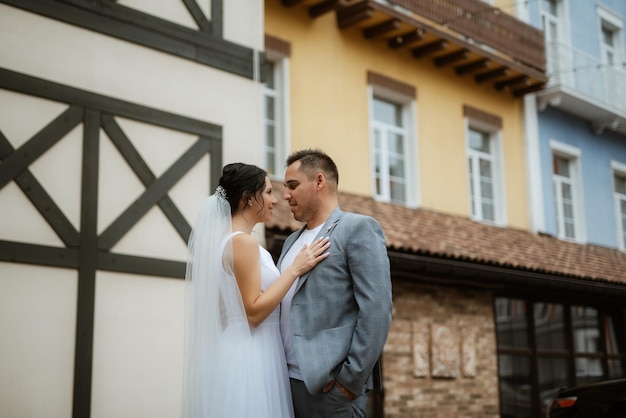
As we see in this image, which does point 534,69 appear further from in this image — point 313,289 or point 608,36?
point 313,289

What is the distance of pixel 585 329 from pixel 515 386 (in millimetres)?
2901

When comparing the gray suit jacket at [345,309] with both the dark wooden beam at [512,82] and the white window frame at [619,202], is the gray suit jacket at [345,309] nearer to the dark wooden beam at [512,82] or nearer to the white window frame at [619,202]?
the dark wooden beam at [512,82]

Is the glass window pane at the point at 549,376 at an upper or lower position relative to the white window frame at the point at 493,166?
lower

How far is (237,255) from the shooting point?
455 centimetres

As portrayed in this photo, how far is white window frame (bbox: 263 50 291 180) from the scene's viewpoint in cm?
1245

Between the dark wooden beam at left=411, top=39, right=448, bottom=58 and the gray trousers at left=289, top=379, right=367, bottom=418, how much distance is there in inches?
441

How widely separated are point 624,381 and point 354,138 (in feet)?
22.2

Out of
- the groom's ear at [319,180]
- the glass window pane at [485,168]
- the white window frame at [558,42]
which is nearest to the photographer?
the groom's ear at [319,180]

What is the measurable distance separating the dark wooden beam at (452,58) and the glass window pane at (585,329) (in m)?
5.20

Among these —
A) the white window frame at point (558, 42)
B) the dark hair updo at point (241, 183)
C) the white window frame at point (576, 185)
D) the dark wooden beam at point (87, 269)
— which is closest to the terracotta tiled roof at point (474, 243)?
the white window frame at point (576, 185)

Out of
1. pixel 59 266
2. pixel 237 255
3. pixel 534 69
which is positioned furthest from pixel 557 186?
pixel 237 255

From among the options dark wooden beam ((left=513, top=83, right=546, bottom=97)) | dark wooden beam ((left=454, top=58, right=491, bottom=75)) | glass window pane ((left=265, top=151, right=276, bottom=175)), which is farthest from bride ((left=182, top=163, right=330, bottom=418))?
dark wooden beam ((left=513, top=83, right=546, bottom=97))

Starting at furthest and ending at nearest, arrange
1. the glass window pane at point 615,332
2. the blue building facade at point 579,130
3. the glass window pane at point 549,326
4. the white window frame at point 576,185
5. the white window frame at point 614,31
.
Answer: the white window frame at point 614,31 < the white window frame at point 576,185 < the blue building facade at point 579,130 < the glass window pane at point 615,332 < the glass window pane at point 549,326

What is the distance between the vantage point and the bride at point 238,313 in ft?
14.8
